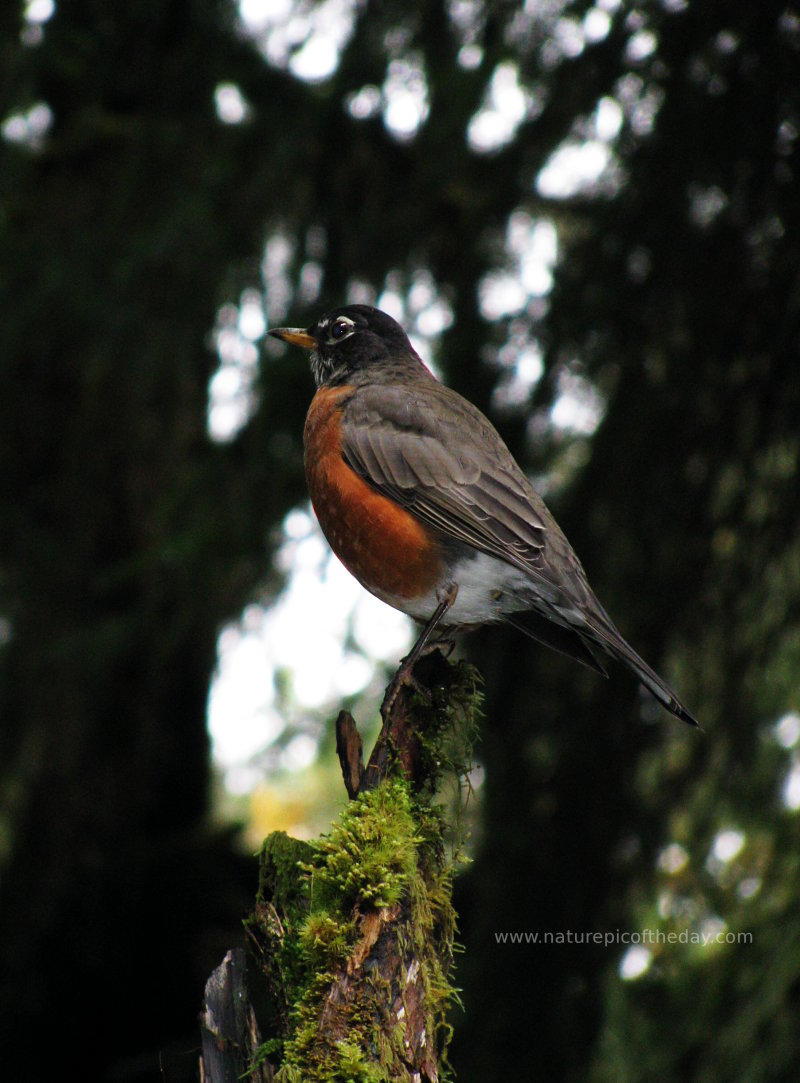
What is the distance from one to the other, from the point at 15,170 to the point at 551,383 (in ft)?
8.10

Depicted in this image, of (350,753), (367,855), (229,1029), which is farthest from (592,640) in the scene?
(229,1029)

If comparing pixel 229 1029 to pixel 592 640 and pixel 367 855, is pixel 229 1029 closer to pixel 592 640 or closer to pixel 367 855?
pixel 367 855

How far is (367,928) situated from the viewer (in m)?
2.05

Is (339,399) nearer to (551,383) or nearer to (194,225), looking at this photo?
(551,383)

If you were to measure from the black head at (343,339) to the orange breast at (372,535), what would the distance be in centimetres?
70

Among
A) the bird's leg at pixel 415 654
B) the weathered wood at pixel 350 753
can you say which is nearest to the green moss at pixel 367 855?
the weathered wood at pixel 350 753

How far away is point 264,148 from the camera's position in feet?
13.5

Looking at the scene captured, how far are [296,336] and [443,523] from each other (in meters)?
1.06

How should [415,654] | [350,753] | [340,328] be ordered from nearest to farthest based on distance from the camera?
[350,753] < [415,654] < [340,328]

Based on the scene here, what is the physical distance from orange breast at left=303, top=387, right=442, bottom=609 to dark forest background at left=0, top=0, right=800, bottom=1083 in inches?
22.8

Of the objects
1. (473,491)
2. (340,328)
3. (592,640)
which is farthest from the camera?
(340,328)

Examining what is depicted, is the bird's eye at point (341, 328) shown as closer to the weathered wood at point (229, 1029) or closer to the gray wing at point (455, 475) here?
the gray wing at point (455, 475)

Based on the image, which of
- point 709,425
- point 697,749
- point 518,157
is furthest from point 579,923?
point 518,157

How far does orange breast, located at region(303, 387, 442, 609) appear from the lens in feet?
10.2
